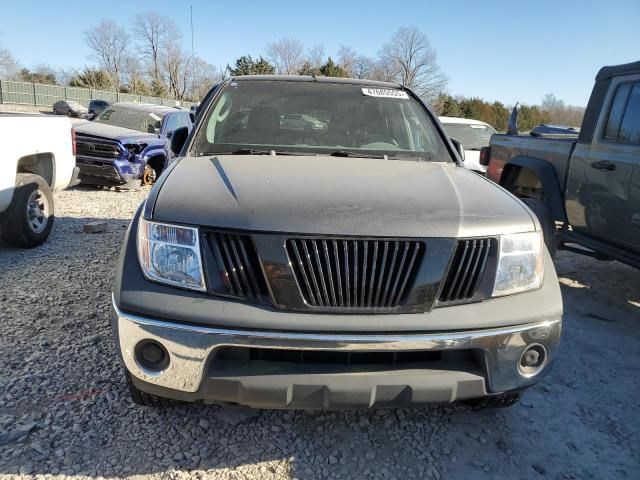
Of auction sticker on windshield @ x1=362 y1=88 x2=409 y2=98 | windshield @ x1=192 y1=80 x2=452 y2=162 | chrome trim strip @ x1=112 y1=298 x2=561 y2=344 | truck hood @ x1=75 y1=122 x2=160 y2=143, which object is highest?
auction sticker on windshield @ x1=362 y1=88 x2=409 y2=98

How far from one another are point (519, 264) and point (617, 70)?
10.5ft

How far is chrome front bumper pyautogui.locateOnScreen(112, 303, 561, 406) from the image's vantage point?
194cm

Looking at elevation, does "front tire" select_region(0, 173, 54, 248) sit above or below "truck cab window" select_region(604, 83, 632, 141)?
below

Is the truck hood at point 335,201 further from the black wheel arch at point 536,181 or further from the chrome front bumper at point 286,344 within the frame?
the black wheel arch at point 536,181

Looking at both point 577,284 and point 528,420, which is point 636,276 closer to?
point 577,284

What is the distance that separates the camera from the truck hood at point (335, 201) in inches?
79.9

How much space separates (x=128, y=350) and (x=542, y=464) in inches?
78.1

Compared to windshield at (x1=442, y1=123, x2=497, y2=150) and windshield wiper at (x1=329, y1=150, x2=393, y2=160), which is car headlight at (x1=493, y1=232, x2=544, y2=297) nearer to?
windshield wiper at (x1=329, y1=150, x2=393, y2=160)

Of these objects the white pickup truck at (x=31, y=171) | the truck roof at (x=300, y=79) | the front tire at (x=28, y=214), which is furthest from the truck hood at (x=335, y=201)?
the front tire at (x=28, y=214)

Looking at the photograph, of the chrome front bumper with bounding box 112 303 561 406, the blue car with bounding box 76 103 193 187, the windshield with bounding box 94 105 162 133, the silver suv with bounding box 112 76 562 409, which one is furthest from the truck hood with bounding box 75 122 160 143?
the chrome front bumper with bounding box 112 303 561 406

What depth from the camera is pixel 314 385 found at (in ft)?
6.45

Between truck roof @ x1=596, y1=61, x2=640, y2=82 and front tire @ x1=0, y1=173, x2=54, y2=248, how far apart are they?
5.84 meters

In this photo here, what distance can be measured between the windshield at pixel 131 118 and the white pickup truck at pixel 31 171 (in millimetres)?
4490

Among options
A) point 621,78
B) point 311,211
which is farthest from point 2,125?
point 621,78
